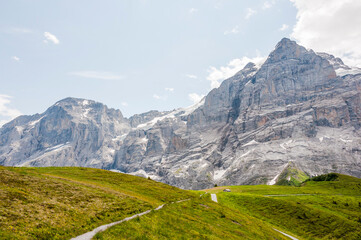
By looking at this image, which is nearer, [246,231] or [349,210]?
[246,231]

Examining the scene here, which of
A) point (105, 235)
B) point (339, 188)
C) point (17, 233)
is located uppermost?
point (17, 233)

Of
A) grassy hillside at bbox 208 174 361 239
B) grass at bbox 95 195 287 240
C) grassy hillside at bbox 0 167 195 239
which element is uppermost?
grassy hillside at bbox 0 167 195 239

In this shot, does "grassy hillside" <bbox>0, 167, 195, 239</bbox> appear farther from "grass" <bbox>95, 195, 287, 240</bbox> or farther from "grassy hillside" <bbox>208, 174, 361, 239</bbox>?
"grassy hillside" <bbox>208, 174, 361, 239</bbox>

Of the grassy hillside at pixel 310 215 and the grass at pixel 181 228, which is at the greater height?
the grass at pixel 181 228

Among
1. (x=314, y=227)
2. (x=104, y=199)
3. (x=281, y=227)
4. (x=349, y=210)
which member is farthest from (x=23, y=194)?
(x=349, y=210)

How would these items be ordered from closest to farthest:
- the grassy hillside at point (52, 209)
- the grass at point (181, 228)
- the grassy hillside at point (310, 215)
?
1. the grassy hillside at point (52, 209)
2. the grass at point (181, 228)
3. the grassy hillside at point (310, 215)

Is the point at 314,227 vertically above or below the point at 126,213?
below

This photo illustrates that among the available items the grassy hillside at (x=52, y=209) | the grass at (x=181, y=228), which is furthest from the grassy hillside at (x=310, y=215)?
the grassy hillside at (x=52, y=209)

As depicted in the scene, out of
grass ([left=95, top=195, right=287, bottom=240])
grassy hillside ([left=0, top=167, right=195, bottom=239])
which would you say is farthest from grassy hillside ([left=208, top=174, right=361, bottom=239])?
grassy hillside ([left=0, top=167, right=195, bottom=239])

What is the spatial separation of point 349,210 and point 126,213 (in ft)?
203

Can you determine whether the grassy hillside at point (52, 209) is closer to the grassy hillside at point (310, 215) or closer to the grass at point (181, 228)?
the grass at point (181, 228)

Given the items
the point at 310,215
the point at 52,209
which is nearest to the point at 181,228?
the point at 52,209

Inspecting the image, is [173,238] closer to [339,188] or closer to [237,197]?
[237,197]

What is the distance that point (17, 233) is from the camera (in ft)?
47.1
